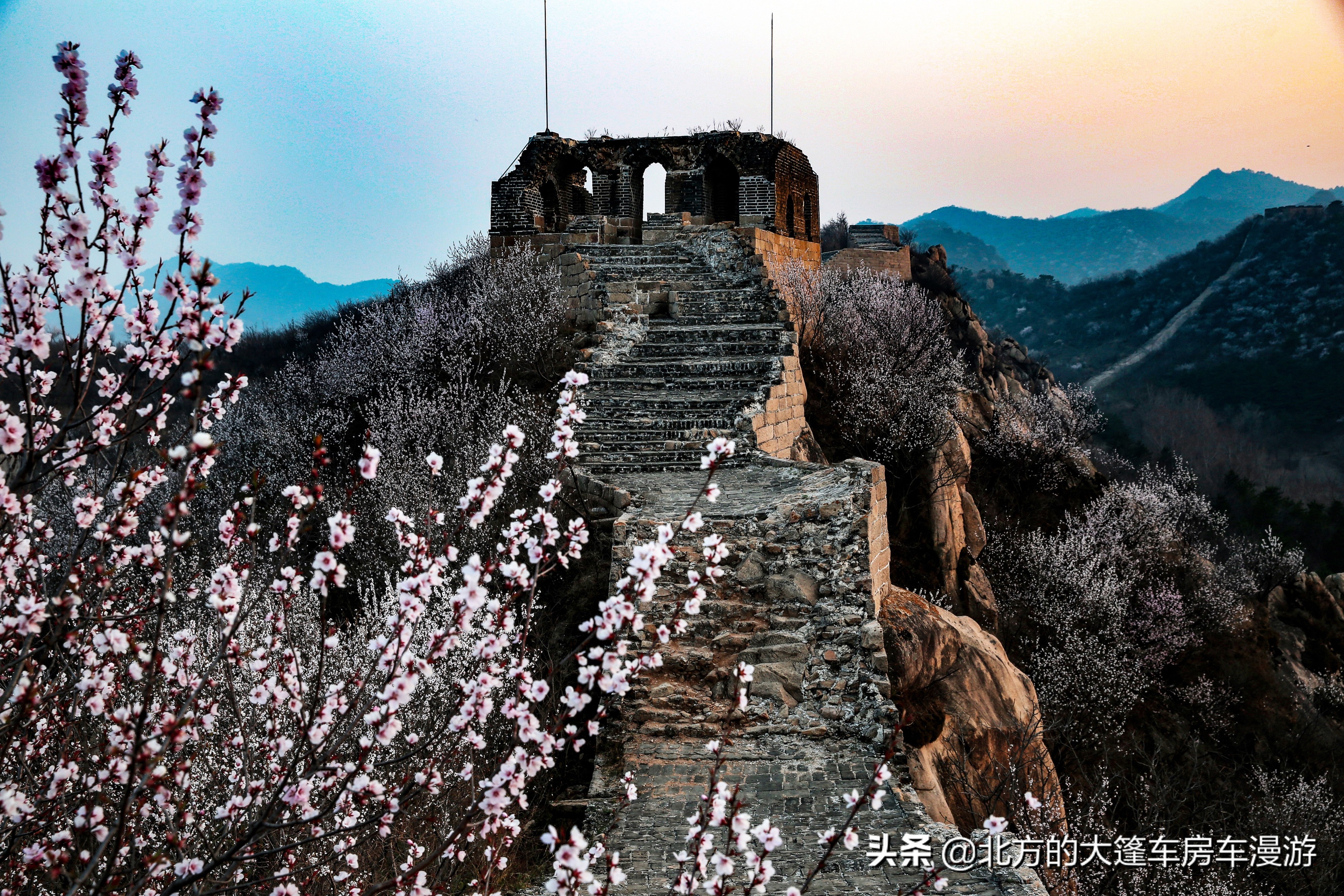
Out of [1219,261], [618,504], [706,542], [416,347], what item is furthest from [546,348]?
[1219,261]

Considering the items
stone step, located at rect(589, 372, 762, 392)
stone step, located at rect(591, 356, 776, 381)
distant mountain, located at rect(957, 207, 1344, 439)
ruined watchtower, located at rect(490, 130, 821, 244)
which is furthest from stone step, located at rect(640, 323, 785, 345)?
distant mountain, located at rect(957, 207, 1344, 439)

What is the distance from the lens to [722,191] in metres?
24.8

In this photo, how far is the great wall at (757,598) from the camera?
A: 5289 millimetres

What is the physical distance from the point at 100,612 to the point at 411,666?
1.15 m

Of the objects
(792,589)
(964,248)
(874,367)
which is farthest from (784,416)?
(964,248)

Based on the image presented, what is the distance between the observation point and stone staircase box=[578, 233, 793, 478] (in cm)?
1057

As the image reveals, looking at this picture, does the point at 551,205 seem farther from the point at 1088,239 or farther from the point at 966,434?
the point at 1088,239

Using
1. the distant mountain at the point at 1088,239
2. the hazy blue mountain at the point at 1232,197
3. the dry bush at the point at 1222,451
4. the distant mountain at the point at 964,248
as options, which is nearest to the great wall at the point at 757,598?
the dry bush at the point at 1222,451

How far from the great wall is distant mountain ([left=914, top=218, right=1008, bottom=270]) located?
91.3m

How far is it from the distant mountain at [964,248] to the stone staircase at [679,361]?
8921cm

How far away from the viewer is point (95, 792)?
9.45ft

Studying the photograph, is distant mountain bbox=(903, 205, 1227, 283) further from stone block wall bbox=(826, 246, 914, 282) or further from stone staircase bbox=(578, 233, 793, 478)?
stone staircase bbox=(578, 233, 793, 478)

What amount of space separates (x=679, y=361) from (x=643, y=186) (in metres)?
13.3

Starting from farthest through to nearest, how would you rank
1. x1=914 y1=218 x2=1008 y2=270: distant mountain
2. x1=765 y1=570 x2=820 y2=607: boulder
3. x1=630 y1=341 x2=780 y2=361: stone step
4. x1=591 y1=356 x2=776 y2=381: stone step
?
x1=914 y1=218 x2=1008 y2=270: distant mountain → x1=630 y1=341 x2=780 y2=361: stone step → x1=591 y1=356 x2=776 y2=381: stone step → x1=765 y1=570 x2=820 y2=607: boulder
